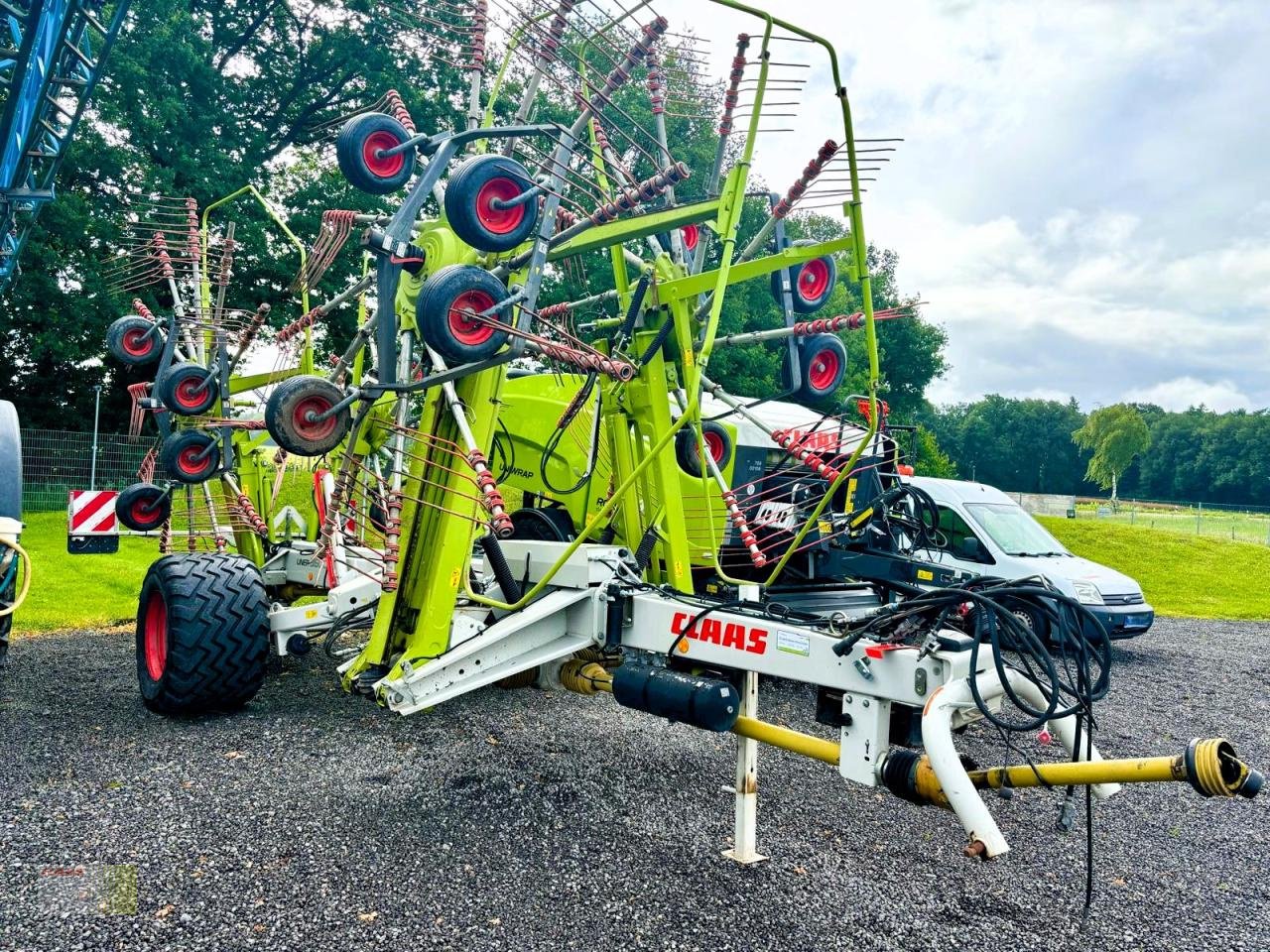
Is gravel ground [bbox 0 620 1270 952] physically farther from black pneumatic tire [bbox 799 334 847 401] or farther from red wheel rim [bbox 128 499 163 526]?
black pneumatic tire [bbox 799 334 847 401]

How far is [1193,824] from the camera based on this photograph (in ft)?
16.3

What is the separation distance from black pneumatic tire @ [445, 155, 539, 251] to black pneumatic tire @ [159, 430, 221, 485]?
365 cm

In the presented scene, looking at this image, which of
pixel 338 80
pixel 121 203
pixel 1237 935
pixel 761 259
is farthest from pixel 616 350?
pixel 338 80

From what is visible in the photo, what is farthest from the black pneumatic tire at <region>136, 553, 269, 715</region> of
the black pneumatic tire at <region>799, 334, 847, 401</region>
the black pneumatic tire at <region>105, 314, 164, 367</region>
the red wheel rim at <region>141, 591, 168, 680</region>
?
the black pneumatic tire at <region>799, 334, 847, 401</region>

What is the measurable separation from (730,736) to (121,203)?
61.4 feet

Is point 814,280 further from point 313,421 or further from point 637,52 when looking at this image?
point 313,421

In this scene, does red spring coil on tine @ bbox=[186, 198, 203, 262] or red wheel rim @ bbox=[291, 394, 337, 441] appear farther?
red spring coil on tine @ bbox=[186, 198, 203, 262]

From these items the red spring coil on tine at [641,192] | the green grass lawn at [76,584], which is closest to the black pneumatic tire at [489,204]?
the red spring coil on tine at [641,192]

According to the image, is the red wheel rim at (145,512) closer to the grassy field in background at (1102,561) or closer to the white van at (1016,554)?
the grassy field in background at (1102,561)

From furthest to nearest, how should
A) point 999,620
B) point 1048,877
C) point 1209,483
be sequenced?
point 1209,483
point 1048,877
point 999,620

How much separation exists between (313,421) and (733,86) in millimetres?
2623

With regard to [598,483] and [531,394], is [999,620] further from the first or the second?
[531,394]

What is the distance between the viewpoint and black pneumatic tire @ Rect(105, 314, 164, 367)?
6.97 meters

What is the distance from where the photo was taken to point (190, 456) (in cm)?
668
